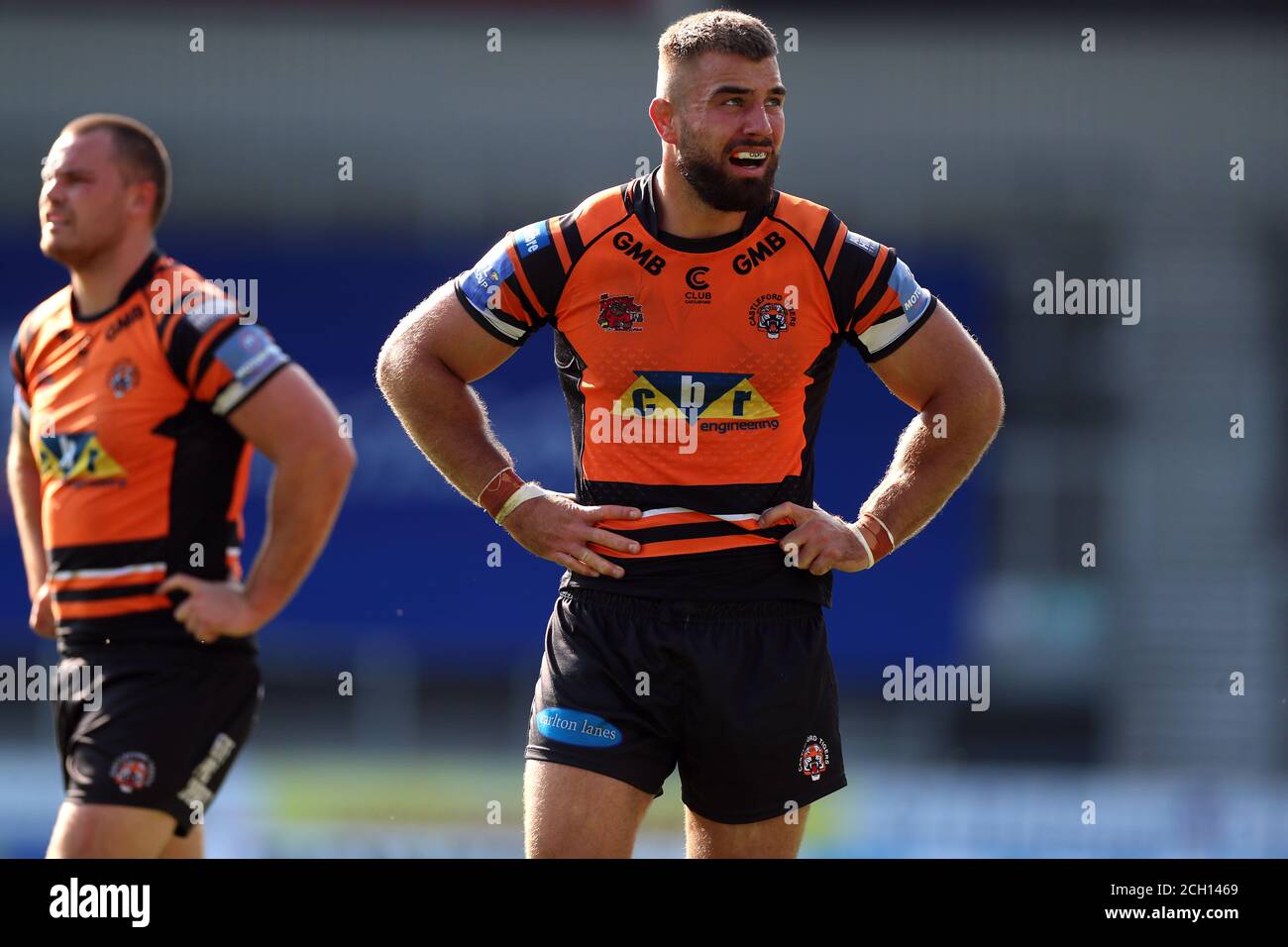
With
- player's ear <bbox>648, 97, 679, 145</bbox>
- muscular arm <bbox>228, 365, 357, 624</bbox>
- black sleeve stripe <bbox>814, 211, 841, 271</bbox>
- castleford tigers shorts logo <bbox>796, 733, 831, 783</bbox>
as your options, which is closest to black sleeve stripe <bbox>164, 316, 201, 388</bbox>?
muscular arm <bbox>228, 365, 357, 624</bbox>

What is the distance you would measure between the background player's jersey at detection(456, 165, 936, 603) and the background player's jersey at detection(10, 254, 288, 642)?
2.53 ft

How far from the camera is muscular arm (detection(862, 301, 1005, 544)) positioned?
478 centimetres

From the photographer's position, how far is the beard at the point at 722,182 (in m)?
4.59

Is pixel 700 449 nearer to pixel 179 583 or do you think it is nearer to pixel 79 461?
pixel 179 583

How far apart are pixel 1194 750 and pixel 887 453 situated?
3.64 meters

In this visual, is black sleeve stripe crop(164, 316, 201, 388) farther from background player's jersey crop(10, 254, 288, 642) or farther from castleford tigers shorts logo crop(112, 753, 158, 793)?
castleford tigers shorts logo crop(112, 753, 158, 793)

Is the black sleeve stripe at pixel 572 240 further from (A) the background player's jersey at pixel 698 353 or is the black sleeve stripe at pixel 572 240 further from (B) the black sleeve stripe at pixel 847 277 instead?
(B) the black sleeve stripe at pixel 847 277

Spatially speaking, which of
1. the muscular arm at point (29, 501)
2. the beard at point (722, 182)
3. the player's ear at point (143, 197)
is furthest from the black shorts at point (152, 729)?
the beard at point (722, 182)

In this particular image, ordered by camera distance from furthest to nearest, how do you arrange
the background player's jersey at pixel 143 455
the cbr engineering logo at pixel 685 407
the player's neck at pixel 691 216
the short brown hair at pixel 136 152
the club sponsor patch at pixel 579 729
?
the short brown hair at pixel 136 152 < the background player's jersey at pixel 143 455 < the player's neck at pixel 691 216 < the cbr engineering logo at pixel 685 407 < the club sponsor patch at pixel 579 729

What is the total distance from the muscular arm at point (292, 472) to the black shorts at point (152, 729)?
0.25 m

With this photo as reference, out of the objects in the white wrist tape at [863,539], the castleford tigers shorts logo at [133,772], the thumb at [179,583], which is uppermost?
the white wrist tape at [863,539]

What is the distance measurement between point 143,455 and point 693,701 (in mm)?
1624

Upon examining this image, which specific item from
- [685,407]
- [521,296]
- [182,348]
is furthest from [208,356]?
[685,407]

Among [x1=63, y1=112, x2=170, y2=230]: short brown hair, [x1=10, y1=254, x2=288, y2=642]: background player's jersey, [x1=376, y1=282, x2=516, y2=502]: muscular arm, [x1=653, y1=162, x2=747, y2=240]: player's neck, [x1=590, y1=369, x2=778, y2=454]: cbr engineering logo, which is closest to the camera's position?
[x1=590, y1=369, x2=778, y2=454]: cbr engineering logo
